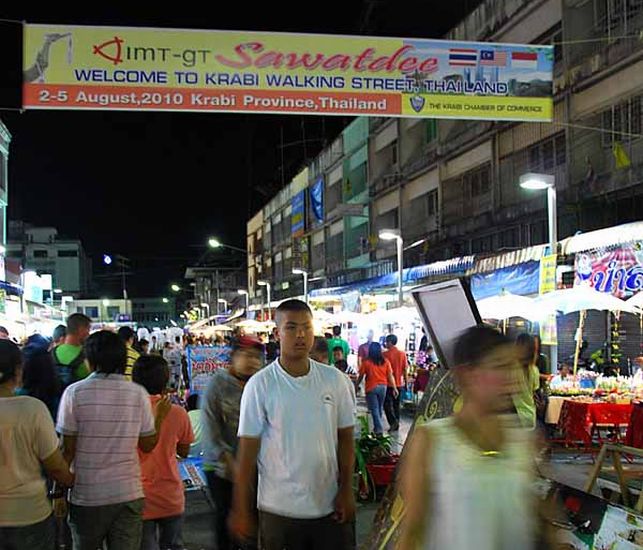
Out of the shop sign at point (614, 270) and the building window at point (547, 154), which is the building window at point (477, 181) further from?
the shop sign at point (614, 270)

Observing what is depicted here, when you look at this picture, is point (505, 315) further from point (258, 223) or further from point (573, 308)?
point (258, 223)

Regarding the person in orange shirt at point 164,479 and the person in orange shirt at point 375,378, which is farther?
the person in orange shirt at point 375,378

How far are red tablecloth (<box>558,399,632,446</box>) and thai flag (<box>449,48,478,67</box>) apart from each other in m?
5.51

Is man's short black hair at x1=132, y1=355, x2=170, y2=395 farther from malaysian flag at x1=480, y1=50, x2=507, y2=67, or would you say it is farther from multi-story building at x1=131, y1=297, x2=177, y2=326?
multi-story building at x1=131, y1=297, x2=177, y2=326

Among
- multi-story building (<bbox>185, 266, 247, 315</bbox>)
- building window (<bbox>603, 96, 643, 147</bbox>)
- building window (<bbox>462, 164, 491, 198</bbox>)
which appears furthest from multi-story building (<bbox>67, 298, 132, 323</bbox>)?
building window (<bbox>603, 96, 643, 147</bbox>)

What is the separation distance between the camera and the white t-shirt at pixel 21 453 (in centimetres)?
384

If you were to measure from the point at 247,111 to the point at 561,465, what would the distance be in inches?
272

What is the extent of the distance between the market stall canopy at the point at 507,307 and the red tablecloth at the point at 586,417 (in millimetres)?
2381

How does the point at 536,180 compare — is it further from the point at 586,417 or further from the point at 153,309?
the point at 153,309

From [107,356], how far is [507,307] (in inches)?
480

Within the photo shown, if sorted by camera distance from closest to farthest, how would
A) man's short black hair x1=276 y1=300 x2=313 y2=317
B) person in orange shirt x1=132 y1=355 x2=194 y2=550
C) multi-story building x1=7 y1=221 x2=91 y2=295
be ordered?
man's short black hair x1=276 y1=300 x2=313 y2=317 → person in orange shirt x1=132 y1=355 x2=194 y2=550 → multi-story building x1=7 y1=221 x2=91 y2=295

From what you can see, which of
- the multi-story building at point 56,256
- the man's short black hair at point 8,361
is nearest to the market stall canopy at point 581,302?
the man's short black hair at point 8,361

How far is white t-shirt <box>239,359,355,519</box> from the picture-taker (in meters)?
3.74

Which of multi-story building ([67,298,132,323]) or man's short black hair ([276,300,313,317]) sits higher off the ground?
multi-story building ([67,298,132,323])
